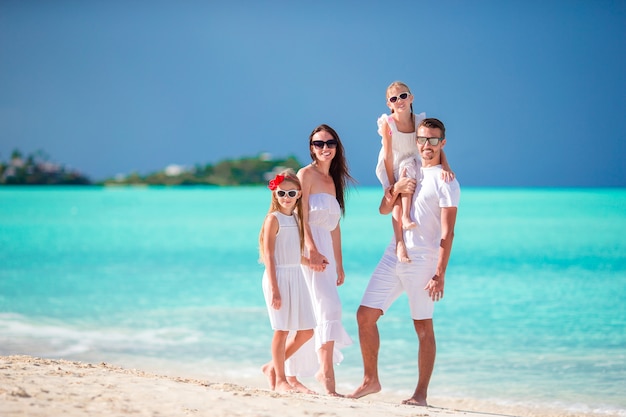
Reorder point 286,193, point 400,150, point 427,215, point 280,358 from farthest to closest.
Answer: point 400,150
point 427,215
point 280,358
point 286,193

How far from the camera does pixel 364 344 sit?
5.84m

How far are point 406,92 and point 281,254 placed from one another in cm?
147

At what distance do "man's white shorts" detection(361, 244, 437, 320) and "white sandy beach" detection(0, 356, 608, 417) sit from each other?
72cm

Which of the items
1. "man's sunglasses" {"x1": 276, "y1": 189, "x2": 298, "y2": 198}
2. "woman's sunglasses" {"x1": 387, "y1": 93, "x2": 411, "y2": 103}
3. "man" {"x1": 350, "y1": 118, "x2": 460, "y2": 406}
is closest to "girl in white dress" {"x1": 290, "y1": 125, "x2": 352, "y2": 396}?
"man's sunglasses" {"x1": 276, "y1": 189, "x2": 298, "y2": 198}

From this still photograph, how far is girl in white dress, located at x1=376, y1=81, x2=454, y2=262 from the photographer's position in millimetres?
5816

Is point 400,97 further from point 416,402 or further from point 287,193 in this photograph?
point 416,402

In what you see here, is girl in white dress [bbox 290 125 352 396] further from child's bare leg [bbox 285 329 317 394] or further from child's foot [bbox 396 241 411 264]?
child's foot [bbox 396 241 411 264]

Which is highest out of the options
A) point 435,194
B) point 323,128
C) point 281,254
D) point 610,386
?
point 323,128

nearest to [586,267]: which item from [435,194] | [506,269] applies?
[506,269]

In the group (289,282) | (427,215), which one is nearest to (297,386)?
(289,282)

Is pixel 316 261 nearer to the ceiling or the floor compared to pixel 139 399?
nearer to the ceiling

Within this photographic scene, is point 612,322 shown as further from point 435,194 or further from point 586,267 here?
point 586,267

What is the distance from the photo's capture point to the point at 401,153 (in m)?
6.01

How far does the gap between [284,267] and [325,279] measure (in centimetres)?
31
